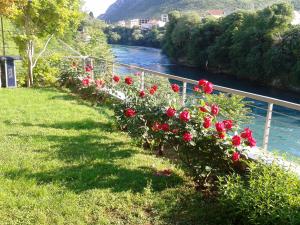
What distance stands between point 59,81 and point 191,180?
707 cm

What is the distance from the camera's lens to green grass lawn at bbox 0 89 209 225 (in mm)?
3156

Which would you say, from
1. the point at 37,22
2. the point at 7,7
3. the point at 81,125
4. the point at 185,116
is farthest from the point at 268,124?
the point at 37,22

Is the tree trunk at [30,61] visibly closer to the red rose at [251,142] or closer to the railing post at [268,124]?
the railing post at [268,124]

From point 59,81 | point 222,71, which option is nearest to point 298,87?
point 222,71

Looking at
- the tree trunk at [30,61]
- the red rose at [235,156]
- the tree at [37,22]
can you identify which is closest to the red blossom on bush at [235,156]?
the red rose at [235,156]

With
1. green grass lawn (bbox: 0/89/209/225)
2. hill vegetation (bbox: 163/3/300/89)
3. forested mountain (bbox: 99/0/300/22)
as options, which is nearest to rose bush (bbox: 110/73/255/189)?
green grass lawn (bbox: 0/89/209/225)

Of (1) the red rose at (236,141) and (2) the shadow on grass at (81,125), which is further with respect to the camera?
(2) the shadow on grass at (81,125)

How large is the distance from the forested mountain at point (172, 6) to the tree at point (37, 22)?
77943 millimetres

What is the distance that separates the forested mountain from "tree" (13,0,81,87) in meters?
77.9

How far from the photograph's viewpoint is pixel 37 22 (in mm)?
9992

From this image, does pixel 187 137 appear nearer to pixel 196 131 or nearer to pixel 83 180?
pixel 196 131

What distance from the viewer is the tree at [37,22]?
957 cm

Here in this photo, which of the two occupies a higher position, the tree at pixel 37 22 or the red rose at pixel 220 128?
the tree at pixel 37 22

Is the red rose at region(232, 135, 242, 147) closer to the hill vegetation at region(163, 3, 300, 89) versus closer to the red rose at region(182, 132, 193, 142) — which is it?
the red rose at region(182, 132, 193, 142)
